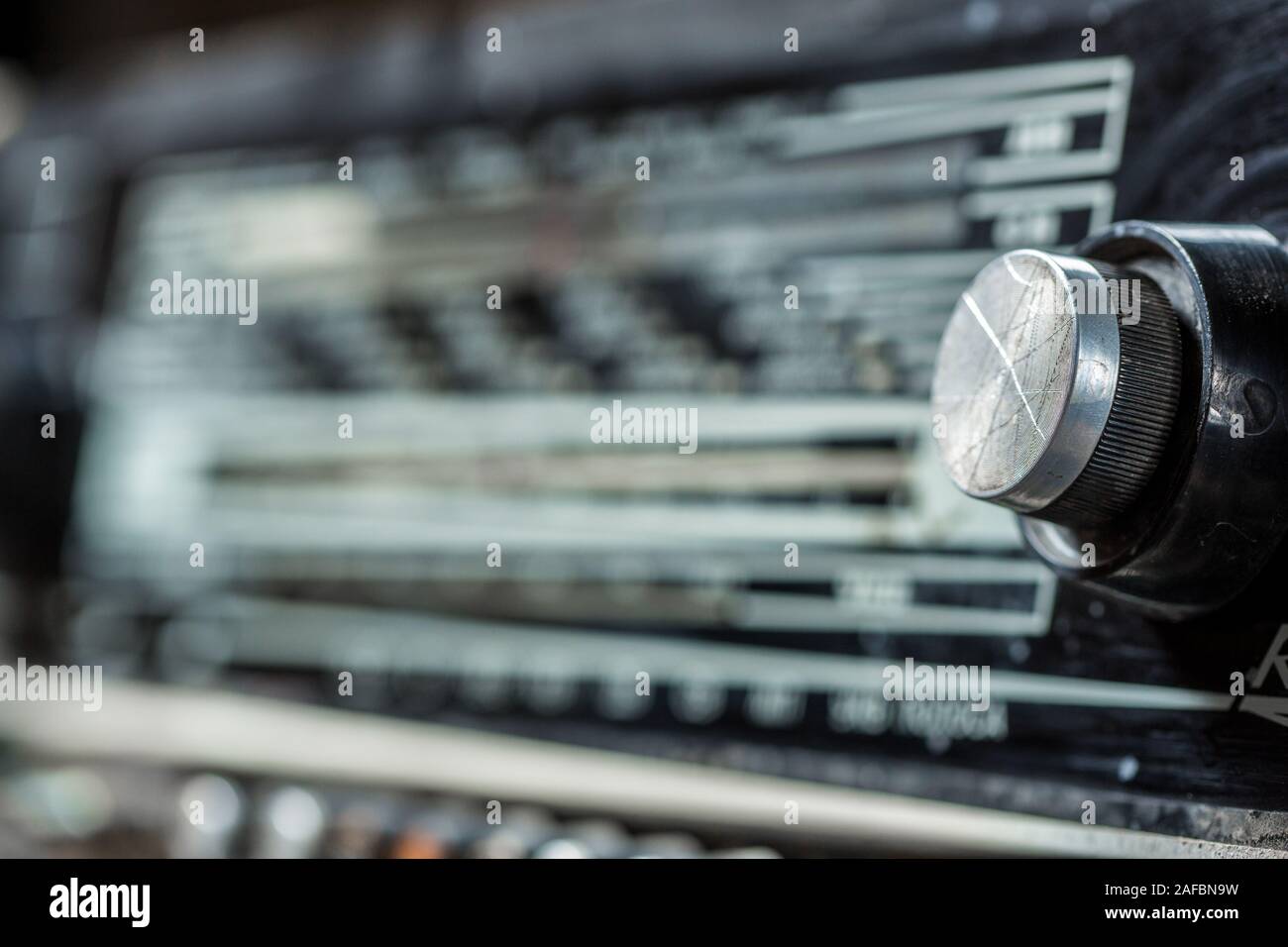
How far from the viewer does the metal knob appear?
42 cm

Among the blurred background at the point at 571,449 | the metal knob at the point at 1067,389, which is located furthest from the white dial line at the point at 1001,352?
the blurred background at the point at 571,449

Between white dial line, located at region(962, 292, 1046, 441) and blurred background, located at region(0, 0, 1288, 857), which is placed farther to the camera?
blurred background, located at region(0, 0, 1288, 857)

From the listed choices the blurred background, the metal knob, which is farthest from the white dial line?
the blurred background

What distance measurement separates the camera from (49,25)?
1596 mm

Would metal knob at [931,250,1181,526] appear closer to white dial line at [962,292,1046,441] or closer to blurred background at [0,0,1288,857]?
white dial line at [962,292,1046,441]

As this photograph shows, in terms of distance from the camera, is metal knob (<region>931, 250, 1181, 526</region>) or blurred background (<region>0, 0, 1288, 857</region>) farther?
blurred background (<region>0, 0, 1288, 857</region>)

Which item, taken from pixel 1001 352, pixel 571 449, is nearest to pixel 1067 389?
pixel 1001 352

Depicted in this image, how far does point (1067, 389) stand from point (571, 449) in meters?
0.42

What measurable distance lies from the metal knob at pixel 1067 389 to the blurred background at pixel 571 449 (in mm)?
104

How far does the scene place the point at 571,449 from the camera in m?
0.79

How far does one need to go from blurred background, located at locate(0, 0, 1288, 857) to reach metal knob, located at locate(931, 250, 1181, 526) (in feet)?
0.34

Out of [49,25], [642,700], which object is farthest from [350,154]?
[49,25]

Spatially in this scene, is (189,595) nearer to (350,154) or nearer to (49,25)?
(350,154)

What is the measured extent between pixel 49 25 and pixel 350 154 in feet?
2.78
